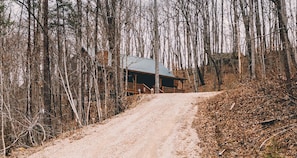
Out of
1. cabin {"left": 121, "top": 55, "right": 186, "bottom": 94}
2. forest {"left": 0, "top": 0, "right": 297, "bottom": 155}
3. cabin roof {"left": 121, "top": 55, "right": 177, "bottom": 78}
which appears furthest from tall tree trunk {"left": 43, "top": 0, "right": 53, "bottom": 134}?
cabin roof {"left": 121, "top": 55, "right": 177, "bottom": 78}

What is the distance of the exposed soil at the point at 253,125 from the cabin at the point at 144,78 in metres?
12.7

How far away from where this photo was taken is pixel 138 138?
11.2 metres

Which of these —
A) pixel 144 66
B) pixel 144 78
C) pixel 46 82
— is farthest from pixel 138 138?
pixel 144 66

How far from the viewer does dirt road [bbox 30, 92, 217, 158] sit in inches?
387

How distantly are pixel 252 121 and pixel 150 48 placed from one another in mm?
34560

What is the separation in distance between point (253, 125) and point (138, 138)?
4094 millimetres

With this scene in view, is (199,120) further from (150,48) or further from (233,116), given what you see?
(150,48)

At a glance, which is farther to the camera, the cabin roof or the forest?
the cabin roof

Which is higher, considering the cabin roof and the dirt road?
the cabin roof

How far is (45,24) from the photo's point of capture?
15547mm

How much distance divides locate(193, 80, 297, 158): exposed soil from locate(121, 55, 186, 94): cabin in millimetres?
12690

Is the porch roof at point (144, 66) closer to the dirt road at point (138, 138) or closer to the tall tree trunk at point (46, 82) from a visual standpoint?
the tall tree trunk at point (46, 82)

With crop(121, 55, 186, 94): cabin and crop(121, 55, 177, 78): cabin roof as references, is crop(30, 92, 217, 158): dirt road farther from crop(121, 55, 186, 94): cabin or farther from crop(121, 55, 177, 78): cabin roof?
crop(121, 55, 177, 78): cabin roof

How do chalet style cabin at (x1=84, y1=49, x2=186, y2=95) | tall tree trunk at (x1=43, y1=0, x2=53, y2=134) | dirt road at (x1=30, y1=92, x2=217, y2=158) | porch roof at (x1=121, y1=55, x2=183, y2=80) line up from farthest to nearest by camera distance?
porch roof at (x1=121, y1=55, x2=183, y2=80)
chalet style cabin at (x1=84, y1=49, x2=186, y2=95)
tall tree trunk at (x1=43, y1=0, x2=53, y2=134)
dirt road at (x1=30, y1=92, x2=217, y2=158)
